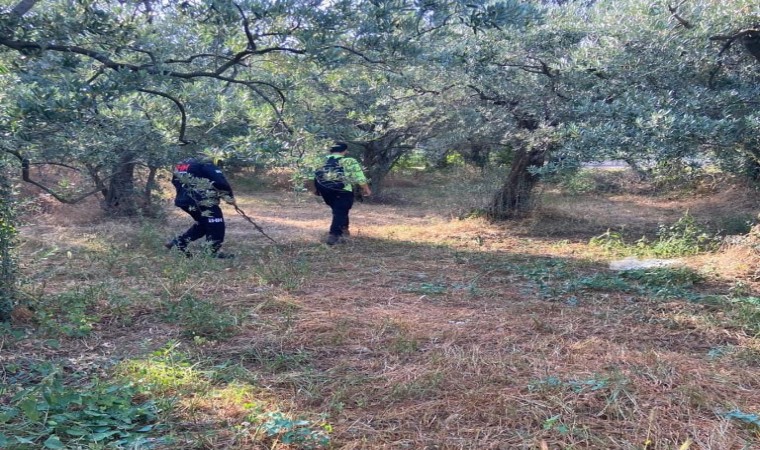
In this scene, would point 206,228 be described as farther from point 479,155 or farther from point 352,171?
point 479,155

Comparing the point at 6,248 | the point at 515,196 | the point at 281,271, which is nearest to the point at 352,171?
the point at 281,271

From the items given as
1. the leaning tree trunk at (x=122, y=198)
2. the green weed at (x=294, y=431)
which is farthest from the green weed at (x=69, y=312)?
the leaning tree trunk at (x=122, y=198)

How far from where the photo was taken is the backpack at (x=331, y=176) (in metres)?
6.61

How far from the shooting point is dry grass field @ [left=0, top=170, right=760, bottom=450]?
270 centimetres

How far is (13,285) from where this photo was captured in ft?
13.6

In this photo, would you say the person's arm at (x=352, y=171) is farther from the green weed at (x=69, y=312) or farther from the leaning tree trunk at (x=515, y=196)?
the green weed at (x=69, y=312)

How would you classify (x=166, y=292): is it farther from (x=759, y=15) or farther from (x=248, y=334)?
(x=759, y=15)

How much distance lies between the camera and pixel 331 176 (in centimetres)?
652

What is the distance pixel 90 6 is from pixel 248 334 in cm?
245

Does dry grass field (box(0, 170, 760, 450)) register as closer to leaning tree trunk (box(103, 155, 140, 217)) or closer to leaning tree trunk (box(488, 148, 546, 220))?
leaning tree trunk (box(103, 155, 140, 217))

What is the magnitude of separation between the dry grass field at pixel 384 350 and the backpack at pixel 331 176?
834 millimetres

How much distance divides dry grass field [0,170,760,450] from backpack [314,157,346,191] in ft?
2.74

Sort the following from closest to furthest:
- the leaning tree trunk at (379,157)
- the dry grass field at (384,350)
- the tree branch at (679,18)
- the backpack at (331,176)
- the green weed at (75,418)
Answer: the green weed at (75,418)
the dry grass field at (384,350)
the tree branch at (679,18)
the backpack at (331,176)
the leaning tree trunk at (379,157)

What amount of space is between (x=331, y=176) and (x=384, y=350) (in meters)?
3.09
